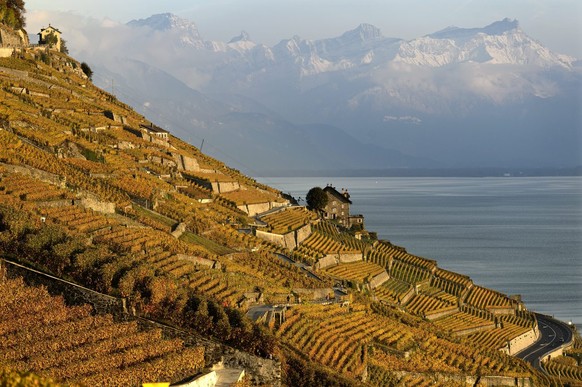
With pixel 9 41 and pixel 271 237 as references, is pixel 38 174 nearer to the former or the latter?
pixel 271 237

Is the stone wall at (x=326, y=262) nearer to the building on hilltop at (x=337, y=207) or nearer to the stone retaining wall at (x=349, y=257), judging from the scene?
the stone retaining wall at (x=349, y=257)

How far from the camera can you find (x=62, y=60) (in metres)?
105

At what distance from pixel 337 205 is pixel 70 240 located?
63.4 meters

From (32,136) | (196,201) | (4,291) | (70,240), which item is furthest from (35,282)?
(196,201)

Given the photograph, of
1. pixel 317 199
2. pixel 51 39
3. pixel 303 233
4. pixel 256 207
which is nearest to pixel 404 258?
pixel 317 199

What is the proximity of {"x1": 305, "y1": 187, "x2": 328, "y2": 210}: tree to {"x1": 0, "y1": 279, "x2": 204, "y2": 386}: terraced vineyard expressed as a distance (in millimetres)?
63737

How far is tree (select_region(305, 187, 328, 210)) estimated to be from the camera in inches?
3423

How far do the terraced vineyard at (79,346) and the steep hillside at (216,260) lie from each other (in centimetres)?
15

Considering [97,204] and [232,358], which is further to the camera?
[97,204]

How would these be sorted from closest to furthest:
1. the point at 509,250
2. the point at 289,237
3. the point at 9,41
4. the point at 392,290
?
the point at 392,290, the point at 289,237, the point at 9,41, the point at 509,250

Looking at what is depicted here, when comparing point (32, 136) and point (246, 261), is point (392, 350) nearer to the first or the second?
point (246, 261)

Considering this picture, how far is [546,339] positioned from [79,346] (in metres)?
52.1

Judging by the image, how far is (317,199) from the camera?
8700cm

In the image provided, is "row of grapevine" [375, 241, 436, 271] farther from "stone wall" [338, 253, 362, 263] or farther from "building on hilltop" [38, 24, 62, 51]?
"building on hilltop" [38, 24, 62, 51]
